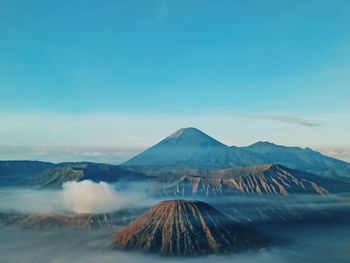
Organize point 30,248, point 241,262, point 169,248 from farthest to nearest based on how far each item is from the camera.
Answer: point 30,248
point 169,248
point 241,262

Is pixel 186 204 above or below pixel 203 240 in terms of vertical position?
above

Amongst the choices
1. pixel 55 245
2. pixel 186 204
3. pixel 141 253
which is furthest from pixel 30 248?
pixel 186 204

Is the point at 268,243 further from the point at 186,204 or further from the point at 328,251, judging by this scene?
the point at 186,204

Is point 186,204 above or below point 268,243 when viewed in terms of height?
above

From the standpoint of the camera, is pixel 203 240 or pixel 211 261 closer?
pixel 211 261

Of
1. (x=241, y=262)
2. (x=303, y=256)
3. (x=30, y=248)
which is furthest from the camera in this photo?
(x=30, y=248)

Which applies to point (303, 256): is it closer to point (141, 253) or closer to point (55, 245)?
point (141, 253)

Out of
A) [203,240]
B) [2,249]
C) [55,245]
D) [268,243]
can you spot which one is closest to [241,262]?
[203,240]
